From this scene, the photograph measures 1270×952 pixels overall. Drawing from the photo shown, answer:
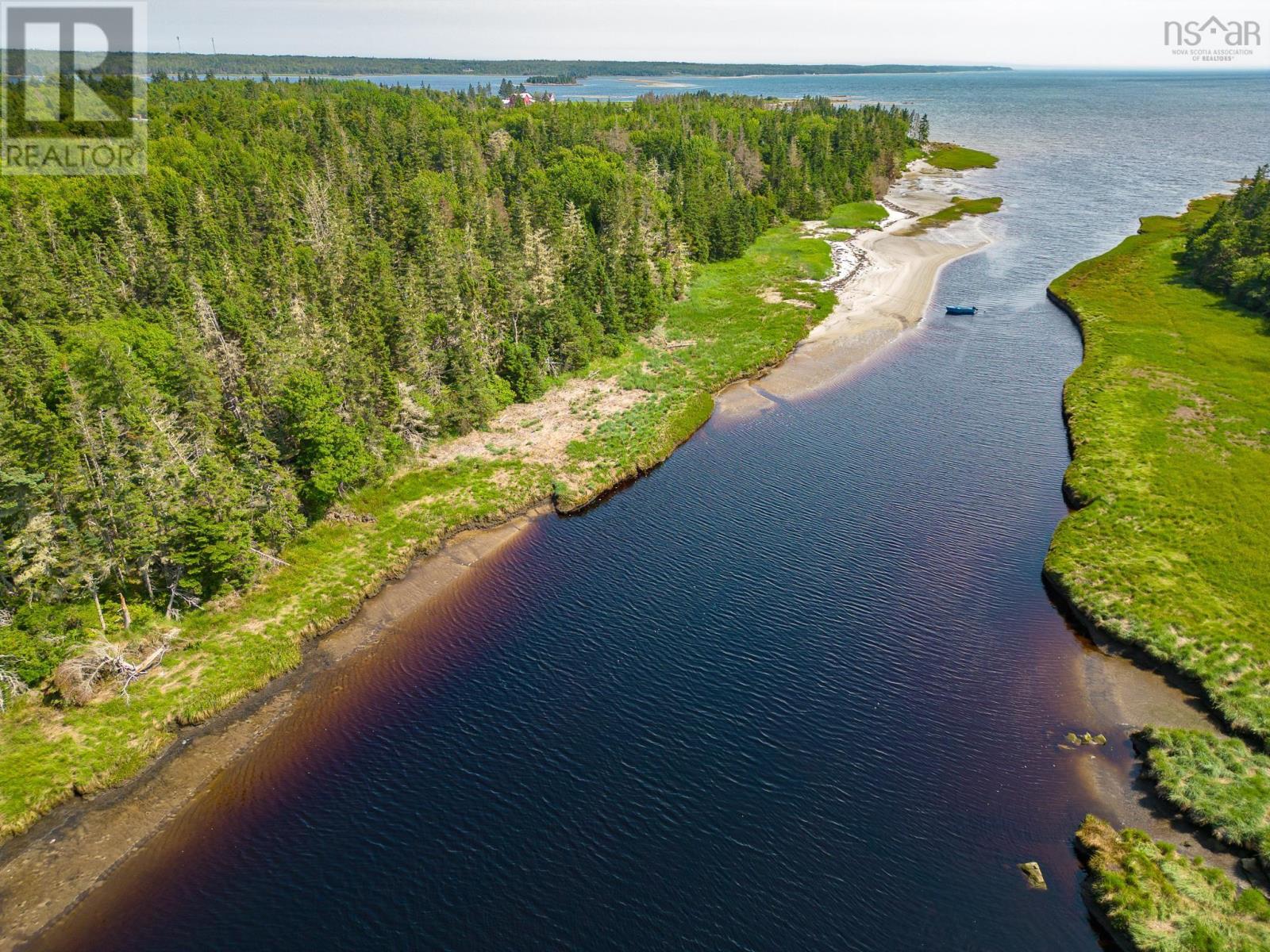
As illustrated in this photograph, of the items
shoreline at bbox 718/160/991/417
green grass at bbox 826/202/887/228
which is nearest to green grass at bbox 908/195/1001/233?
shoreline at bbox 718/160/991/417

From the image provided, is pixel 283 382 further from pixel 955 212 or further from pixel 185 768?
pixel 955 212

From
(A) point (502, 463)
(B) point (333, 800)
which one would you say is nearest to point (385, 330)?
(A) point (502, 463)

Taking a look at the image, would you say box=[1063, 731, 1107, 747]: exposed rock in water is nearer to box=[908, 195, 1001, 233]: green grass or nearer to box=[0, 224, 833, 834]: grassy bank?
box=[0, 224, 833, 834]: grassy bank

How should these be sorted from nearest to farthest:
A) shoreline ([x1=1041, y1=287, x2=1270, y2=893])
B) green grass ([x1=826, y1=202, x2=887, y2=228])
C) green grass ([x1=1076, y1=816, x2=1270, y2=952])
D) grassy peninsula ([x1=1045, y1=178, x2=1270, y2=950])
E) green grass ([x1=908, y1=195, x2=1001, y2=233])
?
green grass ([x1=1076, y1=816, x2=1270, y2=952]) < grassy peninsula ([x1=1045, y1=178, x2=1270, y2=950]) < shoreline ([x1=1041, y1=287, x2=1270, y2=893]) < green grass ([x1=908, y1=195, x2=1001, y2=233]) < green grass ([x1=826, y1=202, x2=887, y2=228])

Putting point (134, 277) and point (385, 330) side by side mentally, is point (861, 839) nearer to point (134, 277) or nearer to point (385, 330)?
point (385, 330)

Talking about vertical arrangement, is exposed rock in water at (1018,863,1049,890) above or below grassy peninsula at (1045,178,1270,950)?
below

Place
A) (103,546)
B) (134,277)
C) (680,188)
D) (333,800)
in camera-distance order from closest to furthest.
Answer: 1. (333,800)
2. (103,546)
3. (134,277)
4. (680,188)

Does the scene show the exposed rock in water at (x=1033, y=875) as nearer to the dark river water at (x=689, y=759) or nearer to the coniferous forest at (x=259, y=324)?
the dark river water at (x=689, y=759)
